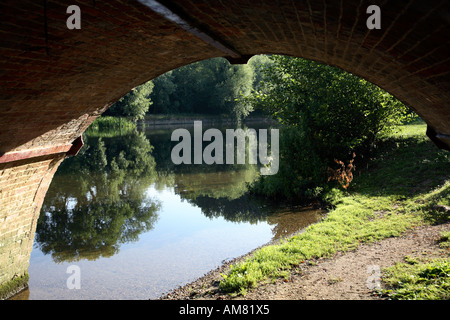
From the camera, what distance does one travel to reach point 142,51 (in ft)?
15.0

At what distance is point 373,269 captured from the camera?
543cm

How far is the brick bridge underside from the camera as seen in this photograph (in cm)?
277

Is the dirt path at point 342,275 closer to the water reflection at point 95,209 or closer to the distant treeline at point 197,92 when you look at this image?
the water reflection at point 95,209

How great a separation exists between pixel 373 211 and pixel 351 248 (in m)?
2.48

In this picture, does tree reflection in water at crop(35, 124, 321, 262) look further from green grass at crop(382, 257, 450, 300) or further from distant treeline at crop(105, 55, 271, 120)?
distant treeline at crop(105, 55, 271, 120)

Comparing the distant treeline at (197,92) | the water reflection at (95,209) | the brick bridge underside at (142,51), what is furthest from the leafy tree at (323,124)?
the distant treeline at (197,92)

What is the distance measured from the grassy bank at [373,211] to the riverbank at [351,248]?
0.02 meters

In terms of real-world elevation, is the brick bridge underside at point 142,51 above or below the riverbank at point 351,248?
above

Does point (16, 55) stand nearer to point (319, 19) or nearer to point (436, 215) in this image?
point (319, 19)

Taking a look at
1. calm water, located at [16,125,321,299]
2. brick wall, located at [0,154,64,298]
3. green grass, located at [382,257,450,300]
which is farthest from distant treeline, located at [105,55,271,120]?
green grass, located at [382,257,450,300]

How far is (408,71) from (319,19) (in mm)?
1065

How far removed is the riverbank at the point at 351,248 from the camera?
17.3ft

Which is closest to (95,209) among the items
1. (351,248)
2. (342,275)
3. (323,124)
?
(323,124)
